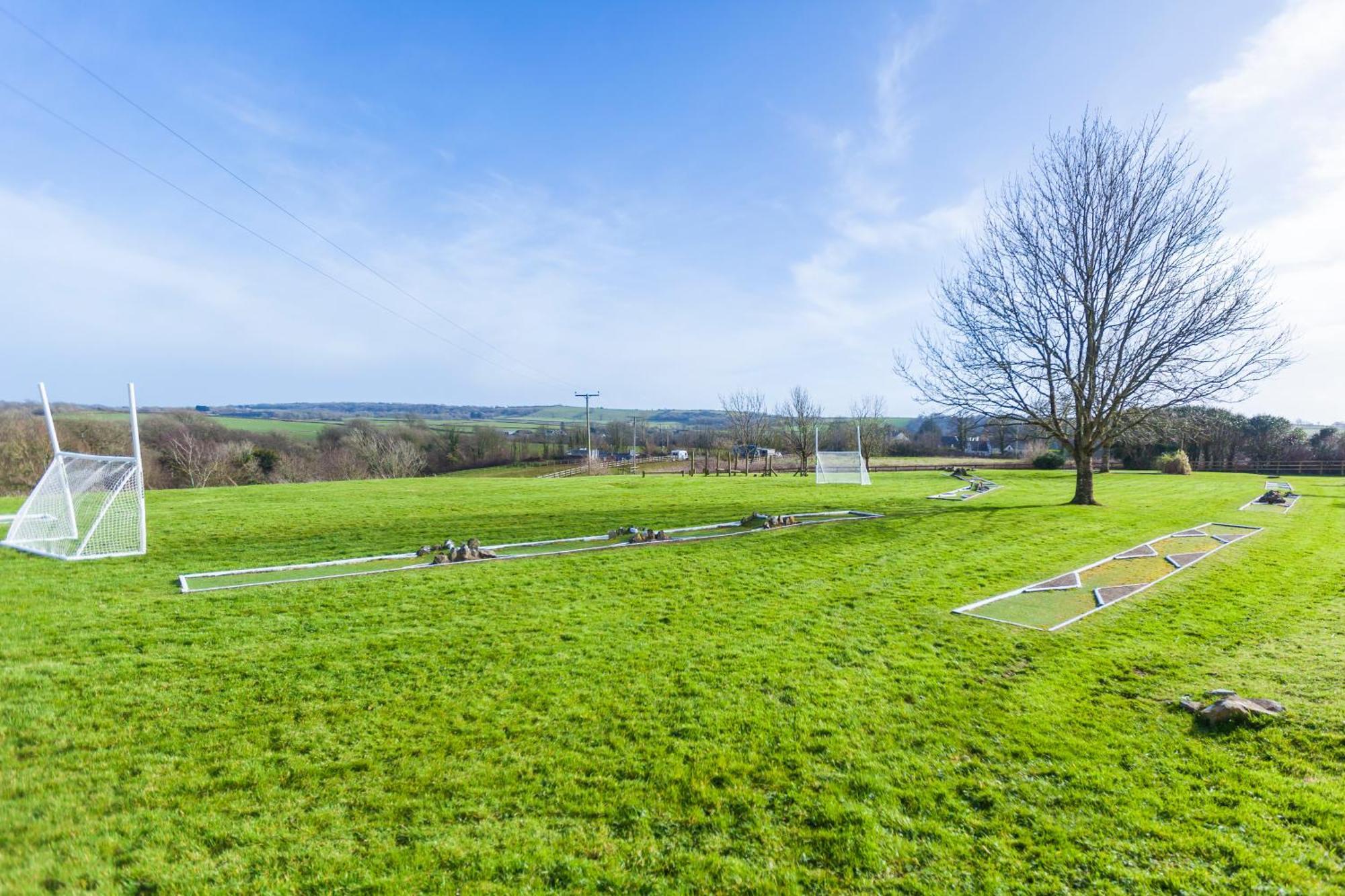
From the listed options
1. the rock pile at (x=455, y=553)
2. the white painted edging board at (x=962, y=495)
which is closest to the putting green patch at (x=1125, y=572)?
the rock pile at (x=455, y=553)

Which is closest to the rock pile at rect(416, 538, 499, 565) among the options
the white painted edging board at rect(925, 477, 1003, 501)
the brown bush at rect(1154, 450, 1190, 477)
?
the white painted edging board at rect(925, 477, 1003, 501)

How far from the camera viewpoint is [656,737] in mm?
4148

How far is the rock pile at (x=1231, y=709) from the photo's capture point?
168 inches

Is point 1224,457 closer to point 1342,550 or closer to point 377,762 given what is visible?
point 1342,550

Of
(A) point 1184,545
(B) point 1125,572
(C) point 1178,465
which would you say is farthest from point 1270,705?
(C) point 1178,465

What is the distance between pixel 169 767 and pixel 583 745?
2.72 meters

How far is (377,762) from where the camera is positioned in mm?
3812

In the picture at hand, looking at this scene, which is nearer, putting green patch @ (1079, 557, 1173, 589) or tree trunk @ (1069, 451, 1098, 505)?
putting green patch @ (1079, 557, 1173, 589)

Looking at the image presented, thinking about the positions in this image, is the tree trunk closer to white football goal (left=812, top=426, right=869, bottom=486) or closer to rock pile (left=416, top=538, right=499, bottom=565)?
white football goal (left=812, top=426, right=869, bottom=486)

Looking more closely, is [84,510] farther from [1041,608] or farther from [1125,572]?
[1125,572]

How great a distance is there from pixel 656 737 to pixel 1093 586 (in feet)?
25.7

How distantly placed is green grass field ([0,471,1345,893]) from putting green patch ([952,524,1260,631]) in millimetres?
304

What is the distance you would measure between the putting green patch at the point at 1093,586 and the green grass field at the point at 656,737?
0.30m

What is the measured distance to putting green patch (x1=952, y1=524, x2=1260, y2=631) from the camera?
7.14 metres
